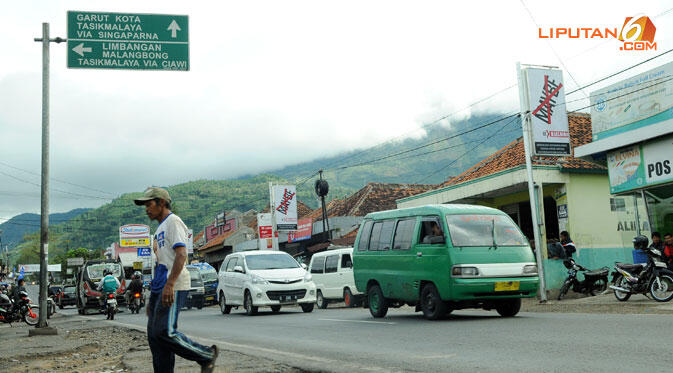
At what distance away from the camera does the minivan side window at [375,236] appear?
1452 centimetres

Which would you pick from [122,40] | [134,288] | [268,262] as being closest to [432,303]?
[268,262]

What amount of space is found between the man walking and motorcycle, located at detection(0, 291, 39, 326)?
1743cm

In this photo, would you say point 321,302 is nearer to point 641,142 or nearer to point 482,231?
point 641,142

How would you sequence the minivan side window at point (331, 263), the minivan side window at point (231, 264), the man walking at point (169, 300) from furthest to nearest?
1. the minivan side window at point (331, 263)
2. the minivan side window at point (231, 264)
3. the man walking at point (169, 300)

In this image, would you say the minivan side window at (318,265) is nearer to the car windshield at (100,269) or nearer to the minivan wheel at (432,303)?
the minivan wheel at (432,303)

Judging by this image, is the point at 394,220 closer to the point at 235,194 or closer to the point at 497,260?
the point at 497,260

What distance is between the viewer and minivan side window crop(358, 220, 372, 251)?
49.0ft

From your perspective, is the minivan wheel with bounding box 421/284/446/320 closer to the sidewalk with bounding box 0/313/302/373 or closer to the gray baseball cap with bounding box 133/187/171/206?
the sidewalk with bounding box 0/313/302/373

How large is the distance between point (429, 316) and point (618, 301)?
633 cm

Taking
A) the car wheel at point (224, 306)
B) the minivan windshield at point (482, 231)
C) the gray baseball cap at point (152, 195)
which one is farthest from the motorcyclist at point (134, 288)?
the gray baseball cap at point (152, 195)

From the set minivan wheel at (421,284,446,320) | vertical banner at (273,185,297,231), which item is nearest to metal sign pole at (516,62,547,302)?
minivan wheel at (421,284,446,320)

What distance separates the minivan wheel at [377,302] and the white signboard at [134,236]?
5058 cm

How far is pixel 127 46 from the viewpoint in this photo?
14844 millimetres

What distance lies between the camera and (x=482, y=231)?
1273cm
